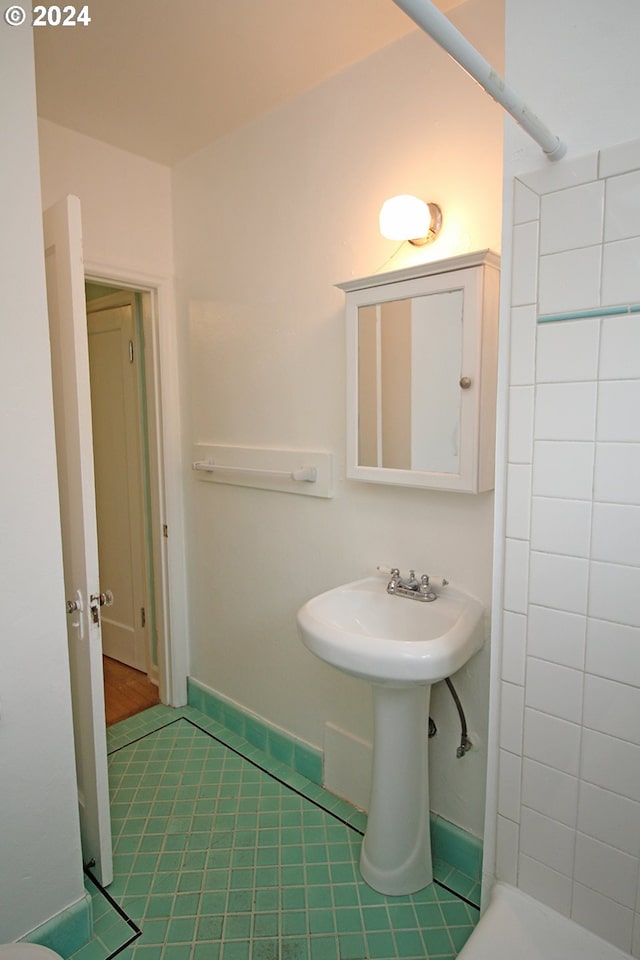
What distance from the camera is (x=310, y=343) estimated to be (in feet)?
6.39

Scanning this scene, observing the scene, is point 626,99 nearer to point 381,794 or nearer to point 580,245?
point 580,245

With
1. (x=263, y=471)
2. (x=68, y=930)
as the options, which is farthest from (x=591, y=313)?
(x=68, y=930)

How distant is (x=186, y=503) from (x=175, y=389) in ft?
1.73

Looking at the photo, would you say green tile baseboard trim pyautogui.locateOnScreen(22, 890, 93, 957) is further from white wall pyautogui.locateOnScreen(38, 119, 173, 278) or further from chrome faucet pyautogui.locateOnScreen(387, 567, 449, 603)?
white wall pyautogui.locateOnScreen(38, 119, 173, 278)

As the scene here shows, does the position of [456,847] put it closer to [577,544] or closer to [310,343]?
[577,544]

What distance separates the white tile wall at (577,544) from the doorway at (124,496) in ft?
6.24

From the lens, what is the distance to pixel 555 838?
1.20 metres

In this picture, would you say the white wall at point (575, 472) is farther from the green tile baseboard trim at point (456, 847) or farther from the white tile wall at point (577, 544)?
the green tile baseboard trim at point (456, 847)

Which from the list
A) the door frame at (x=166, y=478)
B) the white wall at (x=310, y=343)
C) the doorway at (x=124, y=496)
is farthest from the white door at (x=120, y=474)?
the white wall at (x=310, y=343)

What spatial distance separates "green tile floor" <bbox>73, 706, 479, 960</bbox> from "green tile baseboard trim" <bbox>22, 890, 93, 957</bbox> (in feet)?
0.11

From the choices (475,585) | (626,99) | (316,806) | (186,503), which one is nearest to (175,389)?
(186,503)

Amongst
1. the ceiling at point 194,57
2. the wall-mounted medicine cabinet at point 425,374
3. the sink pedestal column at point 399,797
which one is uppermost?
the ceiling at point 194,57

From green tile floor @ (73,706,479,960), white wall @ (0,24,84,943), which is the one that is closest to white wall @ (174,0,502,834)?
green tile floor @ (73,706,479,960)

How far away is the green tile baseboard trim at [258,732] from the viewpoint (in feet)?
6.92
